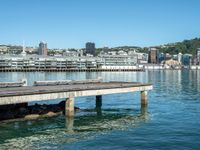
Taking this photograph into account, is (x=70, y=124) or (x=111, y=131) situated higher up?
(x=70, y=124)

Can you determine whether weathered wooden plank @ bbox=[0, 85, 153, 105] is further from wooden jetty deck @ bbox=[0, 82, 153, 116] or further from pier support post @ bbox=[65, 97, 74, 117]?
pier support post @ bbox=[65, 97, 74, 117]

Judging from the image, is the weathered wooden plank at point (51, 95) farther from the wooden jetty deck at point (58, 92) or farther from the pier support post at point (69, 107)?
the pier support post at point (69, 107)

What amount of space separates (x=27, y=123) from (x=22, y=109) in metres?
4.63

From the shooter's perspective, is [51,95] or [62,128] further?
[51,95]

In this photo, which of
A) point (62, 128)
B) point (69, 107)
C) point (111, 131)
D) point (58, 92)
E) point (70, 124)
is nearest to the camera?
point (111, 131)

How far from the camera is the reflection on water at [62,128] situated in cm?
3806

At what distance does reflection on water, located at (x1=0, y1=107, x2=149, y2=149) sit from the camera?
38.1 m

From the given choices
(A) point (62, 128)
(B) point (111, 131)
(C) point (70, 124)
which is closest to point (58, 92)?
(C) point (70, 124)

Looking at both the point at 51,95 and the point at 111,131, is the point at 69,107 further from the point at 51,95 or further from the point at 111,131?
the point at 111,131

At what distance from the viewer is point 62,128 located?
4481cm

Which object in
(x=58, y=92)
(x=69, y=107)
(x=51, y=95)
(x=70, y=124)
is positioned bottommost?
(x=70, y=124)

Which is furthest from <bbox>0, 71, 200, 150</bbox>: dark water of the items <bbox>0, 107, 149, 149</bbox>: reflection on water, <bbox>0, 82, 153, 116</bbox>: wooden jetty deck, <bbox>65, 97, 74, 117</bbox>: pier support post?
<bbox>0, 82, 153, 116</bbox>: wooden jetty deck

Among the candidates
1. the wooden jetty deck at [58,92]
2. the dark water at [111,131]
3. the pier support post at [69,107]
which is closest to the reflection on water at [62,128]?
the dark water at [111,131]

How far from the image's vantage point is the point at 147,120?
51.3m
